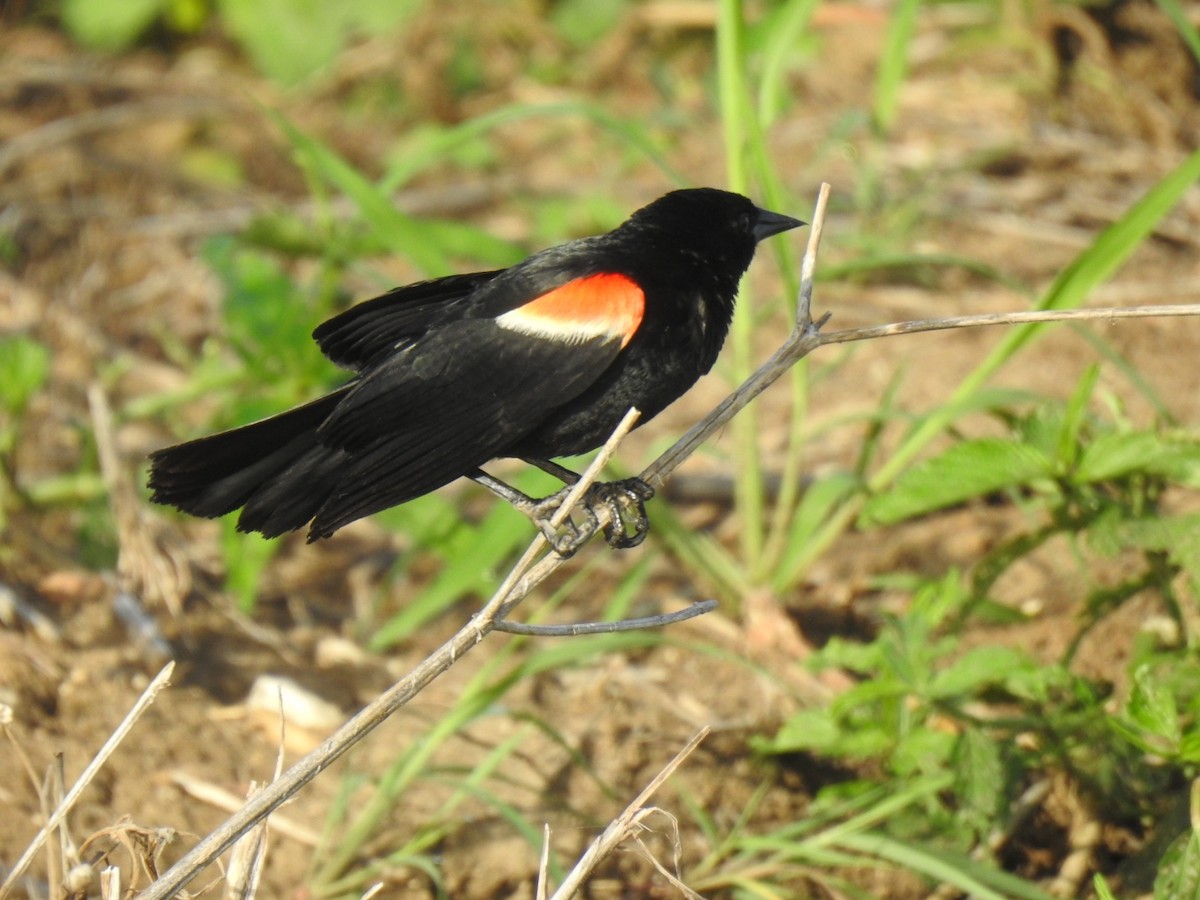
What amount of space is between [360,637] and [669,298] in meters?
1.83

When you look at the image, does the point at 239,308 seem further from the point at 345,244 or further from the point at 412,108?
the point at 412,108

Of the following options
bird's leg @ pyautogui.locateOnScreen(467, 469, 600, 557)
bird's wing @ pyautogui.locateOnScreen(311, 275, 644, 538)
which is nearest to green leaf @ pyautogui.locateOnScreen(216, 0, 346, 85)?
bird's leg @ pyautogui.locateOnScreen(467, 469, 600, 557)

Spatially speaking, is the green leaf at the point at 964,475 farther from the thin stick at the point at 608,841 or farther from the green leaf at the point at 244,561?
the green leaf at the point at 244,561

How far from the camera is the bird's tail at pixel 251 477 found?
8.86 ft

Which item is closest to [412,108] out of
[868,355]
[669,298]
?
[868,355]

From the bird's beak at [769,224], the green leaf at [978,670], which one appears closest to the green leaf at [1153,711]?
the green leaf at [978,670]

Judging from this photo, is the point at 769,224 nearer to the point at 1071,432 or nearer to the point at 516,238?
the point at 1071,432

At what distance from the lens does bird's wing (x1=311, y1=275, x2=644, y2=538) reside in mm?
2760

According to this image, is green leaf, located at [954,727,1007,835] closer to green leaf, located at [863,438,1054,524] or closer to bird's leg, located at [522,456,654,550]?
green leaf, located at [863,438,1054,524]

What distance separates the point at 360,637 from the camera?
4.34m

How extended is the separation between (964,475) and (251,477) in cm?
148

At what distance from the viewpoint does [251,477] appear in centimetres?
278

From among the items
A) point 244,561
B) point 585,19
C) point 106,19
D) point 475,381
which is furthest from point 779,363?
point 106,19

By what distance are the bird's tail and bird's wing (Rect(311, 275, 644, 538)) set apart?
Answer: 7cm
